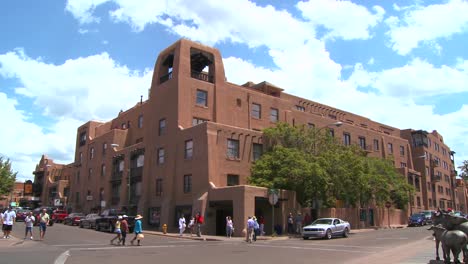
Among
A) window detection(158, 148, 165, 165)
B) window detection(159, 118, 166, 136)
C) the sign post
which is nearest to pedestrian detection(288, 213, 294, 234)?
the sign post

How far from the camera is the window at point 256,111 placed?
1859 inches

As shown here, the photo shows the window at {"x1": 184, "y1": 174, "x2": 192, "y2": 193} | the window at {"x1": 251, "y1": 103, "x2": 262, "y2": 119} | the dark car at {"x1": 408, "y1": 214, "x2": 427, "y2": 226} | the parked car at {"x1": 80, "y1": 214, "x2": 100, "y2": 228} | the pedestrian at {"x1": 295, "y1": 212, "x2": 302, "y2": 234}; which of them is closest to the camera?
the pedestrian at {"x1": 295, "y1": 212, "x2": 302, "y2": 234}

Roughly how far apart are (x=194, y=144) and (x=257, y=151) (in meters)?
6.16

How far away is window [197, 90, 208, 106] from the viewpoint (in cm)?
4359

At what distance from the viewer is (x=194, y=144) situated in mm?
39750

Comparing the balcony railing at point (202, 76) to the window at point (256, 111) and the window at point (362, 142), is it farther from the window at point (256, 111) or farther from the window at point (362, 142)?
the window at point (362, 142)

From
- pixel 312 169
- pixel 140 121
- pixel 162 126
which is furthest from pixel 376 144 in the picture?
pixel 162 126

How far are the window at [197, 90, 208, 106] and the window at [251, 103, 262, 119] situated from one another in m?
5.62

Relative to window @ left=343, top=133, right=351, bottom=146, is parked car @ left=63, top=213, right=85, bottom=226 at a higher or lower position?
lower

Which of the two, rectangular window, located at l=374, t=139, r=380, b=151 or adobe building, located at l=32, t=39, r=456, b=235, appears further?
rectangular window, located at l=374, t=139, r=380, b=151

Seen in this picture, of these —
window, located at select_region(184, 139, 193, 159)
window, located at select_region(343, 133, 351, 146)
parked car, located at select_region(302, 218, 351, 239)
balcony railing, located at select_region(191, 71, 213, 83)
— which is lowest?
parked car, located at select_region(302, 218, 351, 239)

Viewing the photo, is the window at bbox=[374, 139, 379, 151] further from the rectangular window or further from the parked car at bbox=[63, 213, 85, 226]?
the parked car at bbox=[63, 213, 85, 226]

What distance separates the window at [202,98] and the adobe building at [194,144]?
0.10 metres

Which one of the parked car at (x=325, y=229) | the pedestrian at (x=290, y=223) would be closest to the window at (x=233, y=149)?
the pedestrian at (x=290, y=223)
